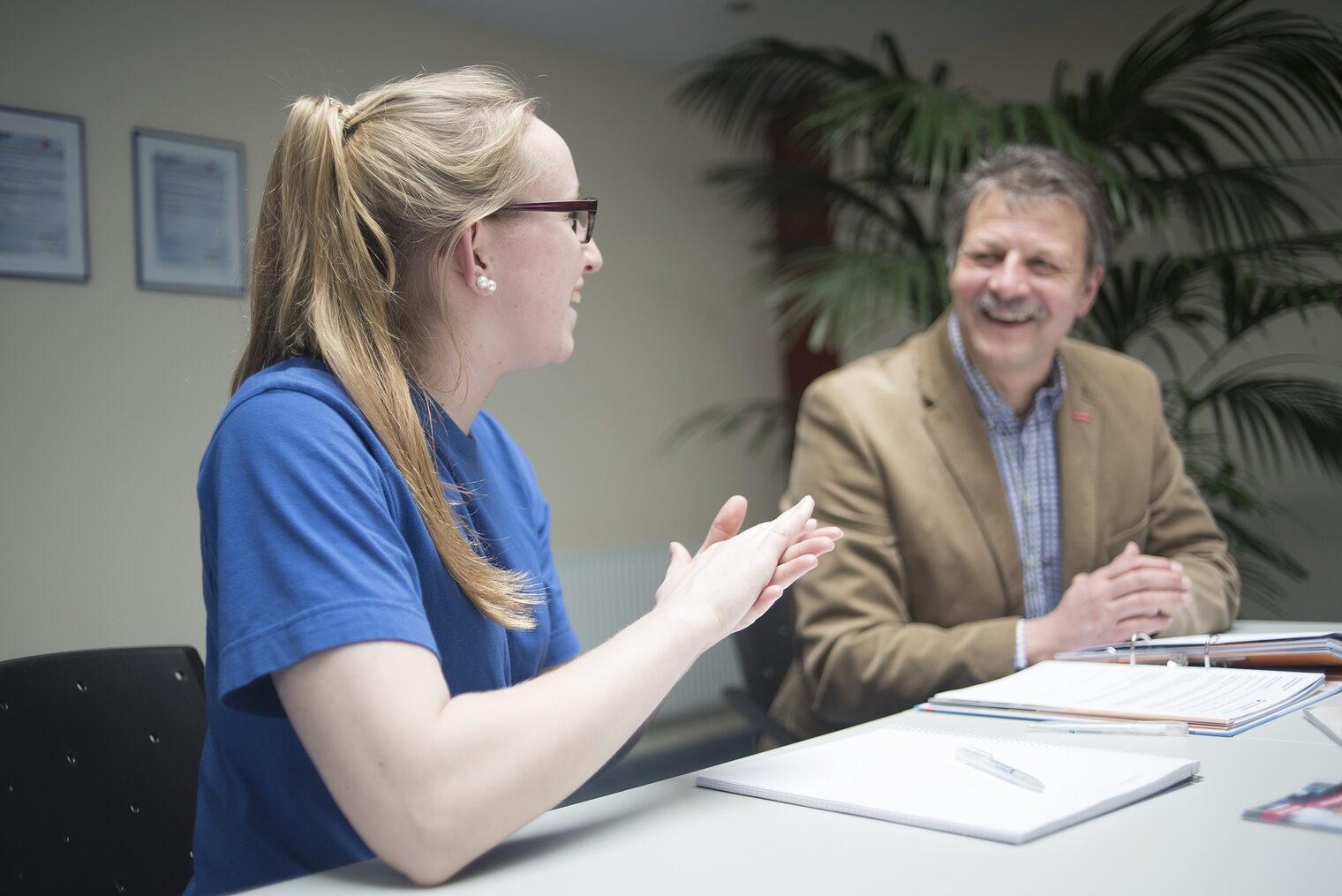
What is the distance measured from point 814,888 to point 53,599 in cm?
286

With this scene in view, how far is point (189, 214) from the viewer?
3275 millimetres

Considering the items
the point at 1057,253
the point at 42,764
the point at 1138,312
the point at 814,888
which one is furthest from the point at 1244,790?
the point at 1138,312

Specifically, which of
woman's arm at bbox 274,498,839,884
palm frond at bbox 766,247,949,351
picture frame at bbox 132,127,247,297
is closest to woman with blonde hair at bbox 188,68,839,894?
woman's arm at bbox 274,498,839,884

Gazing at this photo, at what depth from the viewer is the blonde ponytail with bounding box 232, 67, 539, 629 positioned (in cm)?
104

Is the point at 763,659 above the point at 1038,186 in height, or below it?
below

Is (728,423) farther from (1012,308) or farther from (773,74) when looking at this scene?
(1012,308)

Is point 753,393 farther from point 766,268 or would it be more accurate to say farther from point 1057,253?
point 1057,253

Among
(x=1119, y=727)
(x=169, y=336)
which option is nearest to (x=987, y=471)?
(x=1119, y=727)

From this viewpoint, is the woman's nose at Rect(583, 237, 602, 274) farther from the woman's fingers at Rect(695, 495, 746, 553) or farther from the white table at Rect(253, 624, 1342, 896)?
the white table at Rect(253, 624, 1342, 896)

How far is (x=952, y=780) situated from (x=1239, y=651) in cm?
73

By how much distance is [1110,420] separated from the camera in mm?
2096

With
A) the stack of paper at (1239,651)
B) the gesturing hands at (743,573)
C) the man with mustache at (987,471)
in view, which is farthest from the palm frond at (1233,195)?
the gesturing hands at (743,573)

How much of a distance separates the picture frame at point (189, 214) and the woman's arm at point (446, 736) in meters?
2.58

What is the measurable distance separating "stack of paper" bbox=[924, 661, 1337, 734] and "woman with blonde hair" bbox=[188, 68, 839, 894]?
0.34 m
